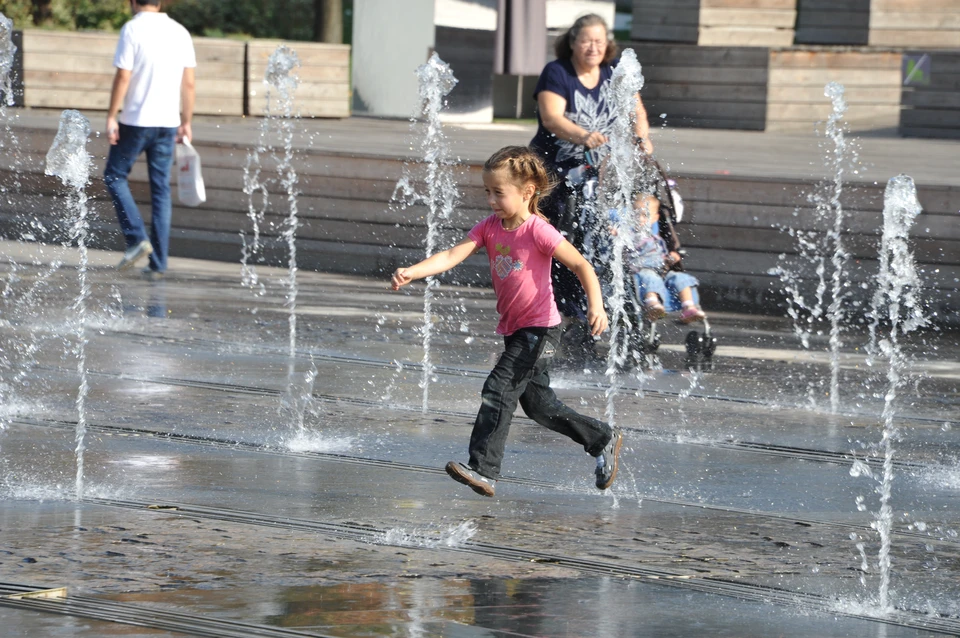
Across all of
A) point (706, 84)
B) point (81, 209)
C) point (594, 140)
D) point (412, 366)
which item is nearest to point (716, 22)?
point (706, 84)

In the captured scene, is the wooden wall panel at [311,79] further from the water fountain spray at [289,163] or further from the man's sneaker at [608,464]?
the man's sneaker at [608,464]

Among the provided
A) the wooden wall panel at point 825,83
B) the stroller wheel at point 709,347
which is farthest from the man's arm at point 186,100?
the wooden wall panel at point 825,83

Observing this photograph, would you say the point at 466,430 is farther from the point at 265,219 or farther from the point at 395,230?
the point at 265,219

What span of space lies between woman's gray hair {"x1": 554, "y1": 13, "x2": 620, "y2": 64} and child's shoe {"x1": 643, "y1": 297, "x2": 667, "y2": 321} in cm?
131

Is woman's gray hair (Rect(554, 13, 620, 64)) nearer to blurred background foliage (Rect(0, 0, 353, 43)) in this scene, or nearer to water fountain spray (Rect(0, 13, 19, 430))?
water fountain spray (Rect(0, 13, 19, 430))

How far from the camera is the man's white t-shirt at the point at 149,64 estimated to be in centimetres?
1096

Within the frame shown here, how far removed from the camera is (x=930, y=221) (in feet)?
33.5

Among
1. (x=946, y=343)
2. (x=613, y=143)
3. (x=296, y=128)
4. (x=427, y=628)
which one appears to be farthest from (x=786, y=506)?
(x=296, y=128)

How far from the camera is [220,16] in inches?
1362

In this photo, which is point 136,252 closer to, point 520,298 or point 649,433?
point 649,433

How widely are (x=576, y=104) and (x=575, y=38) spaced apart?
1.13 feet

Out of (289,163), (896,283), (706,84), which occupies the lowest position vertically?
(896,283)

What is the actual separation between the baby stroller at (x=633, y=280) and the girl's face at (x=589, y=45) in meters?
0.59

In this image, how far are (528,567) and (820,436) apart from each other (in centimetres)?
262
